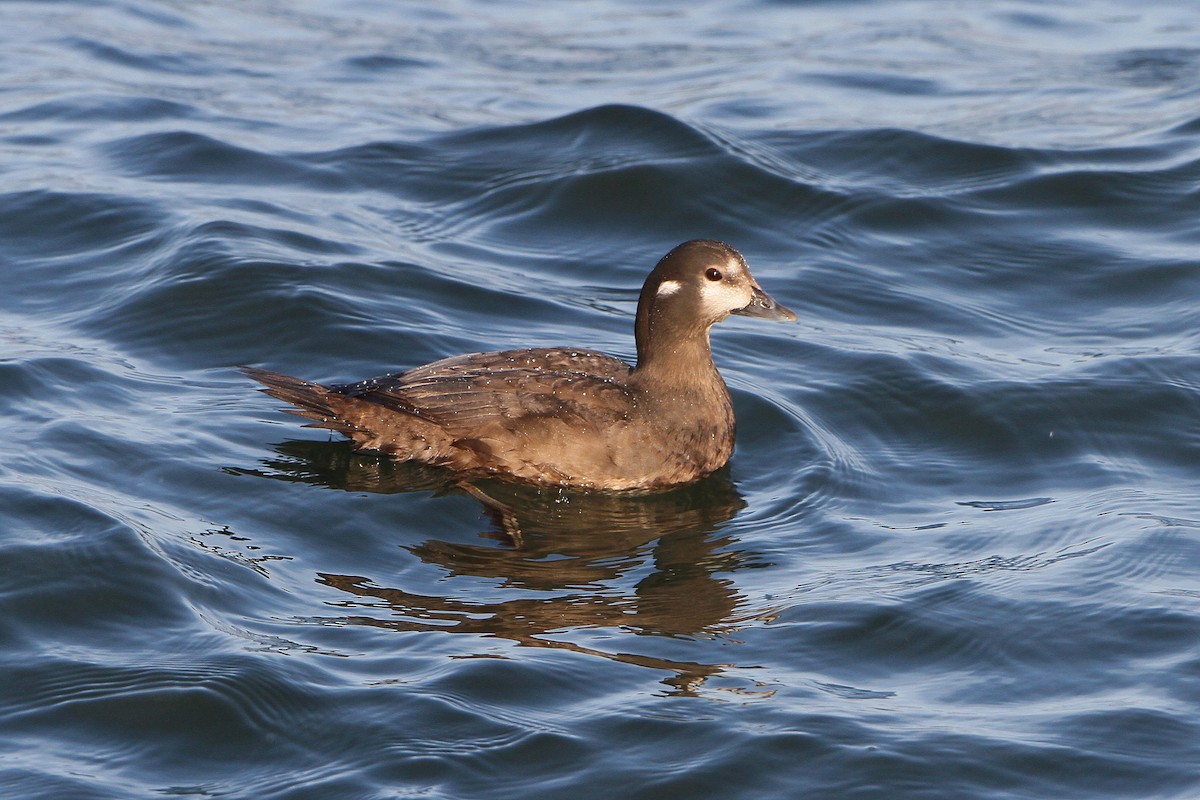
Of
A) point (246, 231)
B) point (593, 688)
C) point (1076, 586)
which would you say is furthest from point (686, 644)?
point (246, 231)

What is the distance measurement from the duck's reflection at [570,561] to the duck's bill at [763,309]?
0.82 meters

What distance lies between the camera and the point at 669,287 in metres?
8.17

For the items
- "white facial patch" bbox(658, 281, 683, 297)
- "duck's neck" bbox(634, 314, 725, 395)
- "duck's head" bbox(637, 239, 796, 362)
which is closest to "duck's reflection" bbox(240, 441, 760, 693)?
"duck's neck" bbox(634, 314, 725, 395)

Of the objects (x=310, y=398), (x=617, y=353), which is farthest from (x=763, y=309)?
(x=310, y=398)

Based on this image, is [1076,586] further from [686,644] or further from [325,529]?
[325,529]

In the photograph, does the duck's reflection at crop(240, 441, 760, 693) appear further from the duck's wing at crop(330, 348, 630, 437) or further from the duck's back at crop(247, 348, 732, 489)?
the duck's wing at crop(330, 348, 630, 437)

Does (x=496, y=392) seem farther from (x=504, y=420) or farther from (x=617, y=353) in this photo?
(x=617, y=353)

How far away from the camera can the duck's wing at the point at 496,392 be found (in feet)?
25.4

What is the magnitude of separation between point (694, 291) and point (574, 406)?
2.86 feet

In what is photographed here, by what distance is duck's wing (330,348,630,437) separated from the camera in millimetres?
7734

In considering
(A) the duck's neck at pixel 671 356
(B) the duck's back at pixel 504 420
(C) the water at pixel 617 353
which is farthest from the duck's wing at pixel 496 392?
(C) the water at pixel 617 353

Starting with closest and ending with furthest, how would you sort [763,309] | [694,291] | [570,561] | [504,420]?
1. [570,561]
2. [504,420]
3. [694,291]
4. [763,309]

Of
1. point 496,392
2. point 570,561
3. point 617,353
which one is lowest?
point 570,561

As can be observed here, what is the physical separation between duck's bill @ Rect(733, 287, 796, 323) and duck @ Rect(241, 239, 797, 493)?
0.09ft
